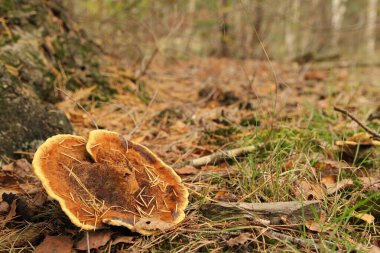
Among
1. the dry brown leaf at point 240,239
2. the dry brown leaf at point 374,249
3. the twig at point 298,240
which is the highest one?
the dry brown leaf at point 240,239

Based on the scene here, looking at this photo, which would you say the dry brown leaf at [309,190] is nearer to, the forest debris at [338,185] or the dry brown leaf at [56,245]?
the forest debris at [338,185]

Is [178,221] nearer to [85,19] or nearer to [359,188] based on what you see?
[359,188]

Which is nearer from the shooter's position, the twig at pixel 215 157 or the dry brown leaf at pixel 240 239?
the dry brown leaf at pixel 240 239

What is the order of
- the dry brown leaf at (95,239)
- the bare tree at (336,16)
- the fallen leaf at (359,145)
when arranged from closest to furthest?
the dry brown leaf at (95,239) → the fallen leaf at (359,145) → the bare tree at (336,16)

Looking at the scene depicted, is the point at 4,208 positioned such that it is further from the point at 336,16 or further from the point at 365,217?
the point at 336,16

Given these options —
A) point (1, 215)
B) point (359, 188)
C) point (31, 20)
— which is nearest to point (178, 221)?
point (1, 215)

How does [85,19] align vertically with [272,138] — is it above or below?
above

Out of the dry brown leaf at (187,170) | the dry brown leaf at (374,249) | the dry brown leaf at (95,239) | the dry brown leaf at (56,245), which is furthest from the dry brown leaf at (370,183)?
the dry brown leaf at (56,245)

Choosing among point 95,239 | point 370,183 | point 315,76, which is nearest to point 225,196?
point 95,239
